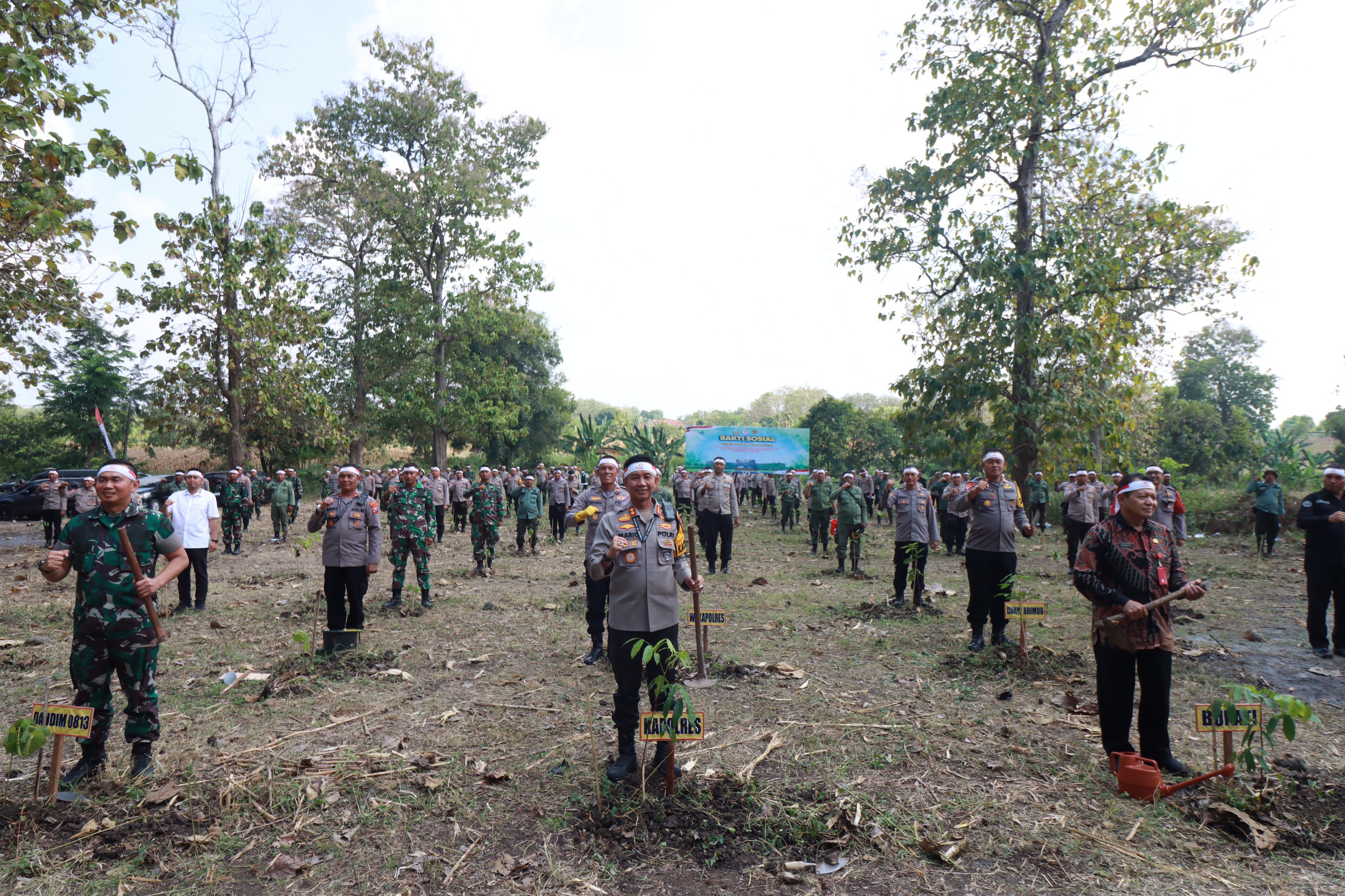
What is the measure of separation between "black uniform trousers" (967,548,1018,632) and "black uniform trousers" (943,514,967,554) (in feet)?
30.8

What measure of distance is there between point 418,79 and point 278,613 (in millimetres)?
27297

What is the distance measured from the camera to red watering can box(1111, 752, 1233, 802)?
4547 mm

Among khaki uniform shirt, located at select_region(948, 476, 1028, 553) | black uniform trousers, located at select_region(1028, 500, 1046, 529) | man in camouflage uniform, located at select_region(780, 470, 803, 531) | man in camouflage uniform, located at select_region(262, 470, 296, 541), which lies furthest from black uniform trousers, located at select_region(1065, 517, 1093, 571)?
man in camouflage uniform, located at select_region(262, 470, 296, 541)

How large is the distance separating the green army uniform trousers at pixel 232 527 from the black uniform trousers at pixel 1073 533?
59.1 feet

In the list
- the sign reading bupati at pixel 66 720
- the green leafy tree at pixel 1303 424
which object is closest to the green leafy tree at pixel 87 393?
the sign reading bupati at pixel 66 720

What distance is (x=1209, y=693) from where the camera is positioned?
680cm

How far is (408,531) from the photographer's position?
10.5 m

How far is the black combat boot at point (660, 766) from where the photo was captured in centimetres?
473

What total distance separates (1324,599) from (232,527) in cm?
1995

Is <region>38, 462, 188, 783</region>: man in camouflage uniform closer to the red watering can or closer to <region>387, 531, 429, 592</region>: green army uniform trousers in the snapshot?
→ <region>387, 531, 429, 592</region>: green army uniform trousers

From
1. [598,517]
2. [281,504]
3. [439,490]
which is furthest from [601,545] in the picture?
[439,490]

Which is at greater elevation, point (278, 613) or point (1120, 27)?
point (1120, 27)

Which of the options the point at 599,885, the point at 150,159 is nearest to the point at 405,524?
the point at 150,159

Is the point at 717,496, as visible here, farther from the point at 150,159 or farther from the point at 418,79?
the point at 418,79
